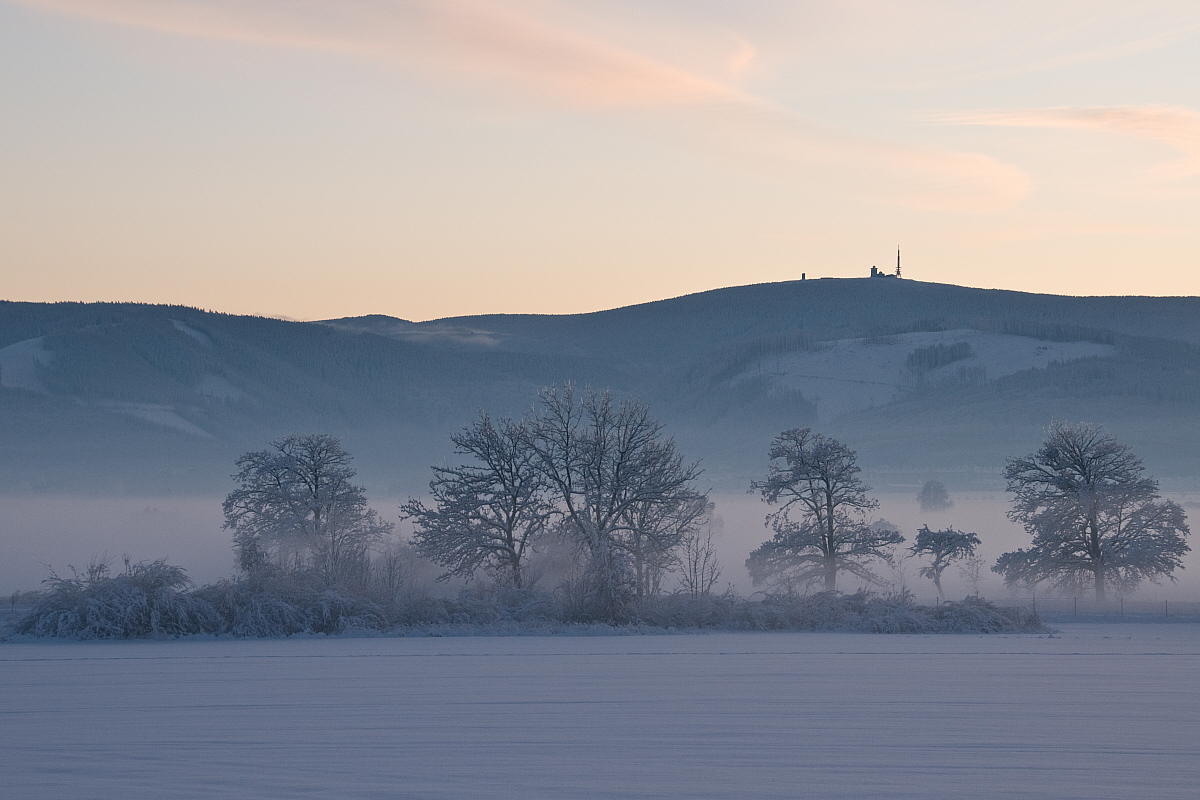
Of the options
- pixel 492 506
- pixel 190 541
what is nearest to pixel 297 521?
pixel 492 506

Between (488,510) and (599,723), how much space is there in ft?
94.5

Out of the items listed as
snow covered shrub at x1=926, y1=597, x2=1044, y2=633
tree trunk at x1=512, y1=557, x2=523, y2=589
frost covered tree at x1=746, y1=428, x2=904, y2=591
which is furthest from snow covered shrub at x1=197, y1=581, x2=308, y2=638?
frost covered tree at x1=746, y1=428, x2=904, y2=591

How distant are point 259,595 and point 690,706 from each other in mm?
14494

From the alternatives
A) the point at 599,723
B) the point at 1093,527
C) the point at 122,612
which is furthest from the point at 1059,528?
the point at 599,723

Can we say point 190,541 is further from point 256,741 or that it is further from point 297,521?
point 256,741

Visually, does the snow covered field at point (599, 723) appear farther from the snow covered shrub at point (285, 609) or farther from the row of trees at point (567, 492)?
the row of trees at point (567, 492)

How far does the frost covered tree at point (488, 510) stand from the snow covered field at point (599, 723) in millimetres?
16736

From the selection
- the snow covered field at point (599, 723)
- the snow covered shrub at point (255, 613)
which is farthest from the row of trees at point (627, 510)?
the snow covered field at point (599, 723)

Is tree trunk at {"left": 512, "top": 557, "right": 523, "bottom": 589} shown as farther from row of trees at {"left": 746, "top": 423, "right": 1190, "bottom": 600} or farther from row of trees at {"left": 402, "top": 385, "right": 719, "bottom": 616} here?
row of trees at {"left": 746, "top": 423, "right": 1190, "bottom": 600}

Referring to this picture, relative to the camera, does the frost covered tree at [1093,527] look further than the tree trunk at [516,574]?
Yes

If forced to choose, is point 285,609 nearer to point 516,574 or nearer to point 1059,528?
point 516,574

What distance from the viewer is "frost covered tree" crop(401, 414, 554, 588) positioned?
1741 inches

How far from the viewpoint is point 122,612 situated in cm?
3005

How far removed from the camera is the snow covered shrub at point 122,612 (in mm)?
30062
